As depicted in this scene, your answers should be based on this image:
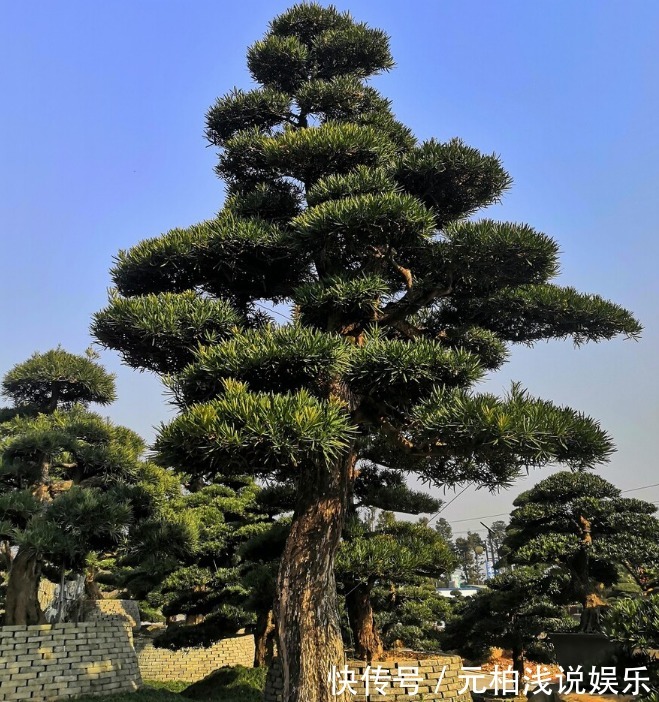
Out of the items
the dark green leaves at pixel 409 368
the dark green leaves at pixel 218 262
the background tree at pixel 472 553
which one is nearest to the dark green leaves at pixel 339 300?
the dark green leaves at pixel 409 368

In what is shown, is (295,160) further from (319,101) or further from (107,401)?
(107,401)

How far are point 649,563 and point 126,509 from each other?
6673 millimetres

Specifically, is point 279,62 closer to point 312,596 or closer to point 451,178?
point 451,178

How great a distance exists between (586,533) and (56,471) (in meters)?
8.15

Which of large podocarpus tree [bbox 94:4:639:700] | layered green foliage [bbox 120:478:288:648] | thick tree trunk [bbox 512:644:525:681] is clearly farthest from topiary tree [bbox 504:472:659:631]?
layered green foliage [bbox 120:478:288:648]

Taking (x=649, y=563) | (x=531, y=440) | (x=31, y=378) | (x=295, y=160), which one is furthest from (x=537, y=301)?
(x=31, y=378)

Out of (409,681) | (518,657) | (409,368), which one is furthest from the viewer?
(518,657)

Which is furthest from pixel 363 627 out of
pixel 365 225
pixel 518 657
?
pixel 518 657

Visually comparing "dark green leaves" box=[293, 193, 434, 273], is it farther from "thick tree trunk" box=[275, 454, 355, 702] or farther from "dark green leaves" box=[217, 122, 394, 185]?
"thick tree trunk" box=[275, 454, 355, 702]

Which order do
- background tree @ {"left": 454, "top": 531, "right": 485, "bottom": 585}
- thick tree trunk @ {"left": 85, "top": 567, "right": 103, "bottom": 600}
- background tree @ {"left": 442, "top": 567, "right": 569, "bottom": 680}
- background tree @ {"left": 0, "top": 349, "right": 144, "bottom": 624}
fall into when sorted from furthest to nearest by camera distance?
1. background tree @ {"left": 454, "top": 531, "right": 485, "bottom": 585}
2. thick tree trunk @ {"left": 85, "top": 567, "right": 103, "bottom": 600}
3. background tree @ {"left": 442, "top": 567, "right": 569, "bottom": 680}
4. background tree @ {"left": 0, "top": 349, "right": 144, "bottom": 624}

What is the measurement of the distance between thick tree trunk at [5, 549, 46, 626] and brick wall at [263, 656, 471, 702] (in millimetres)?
3808

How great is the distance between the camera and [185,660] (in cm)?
1409

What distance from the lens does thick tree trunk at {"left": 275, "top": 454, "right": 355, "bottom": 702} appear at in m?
3.84

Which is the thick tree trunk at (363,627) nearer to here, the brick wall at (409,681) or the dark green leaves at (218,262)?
the brick wall at (409,681)
